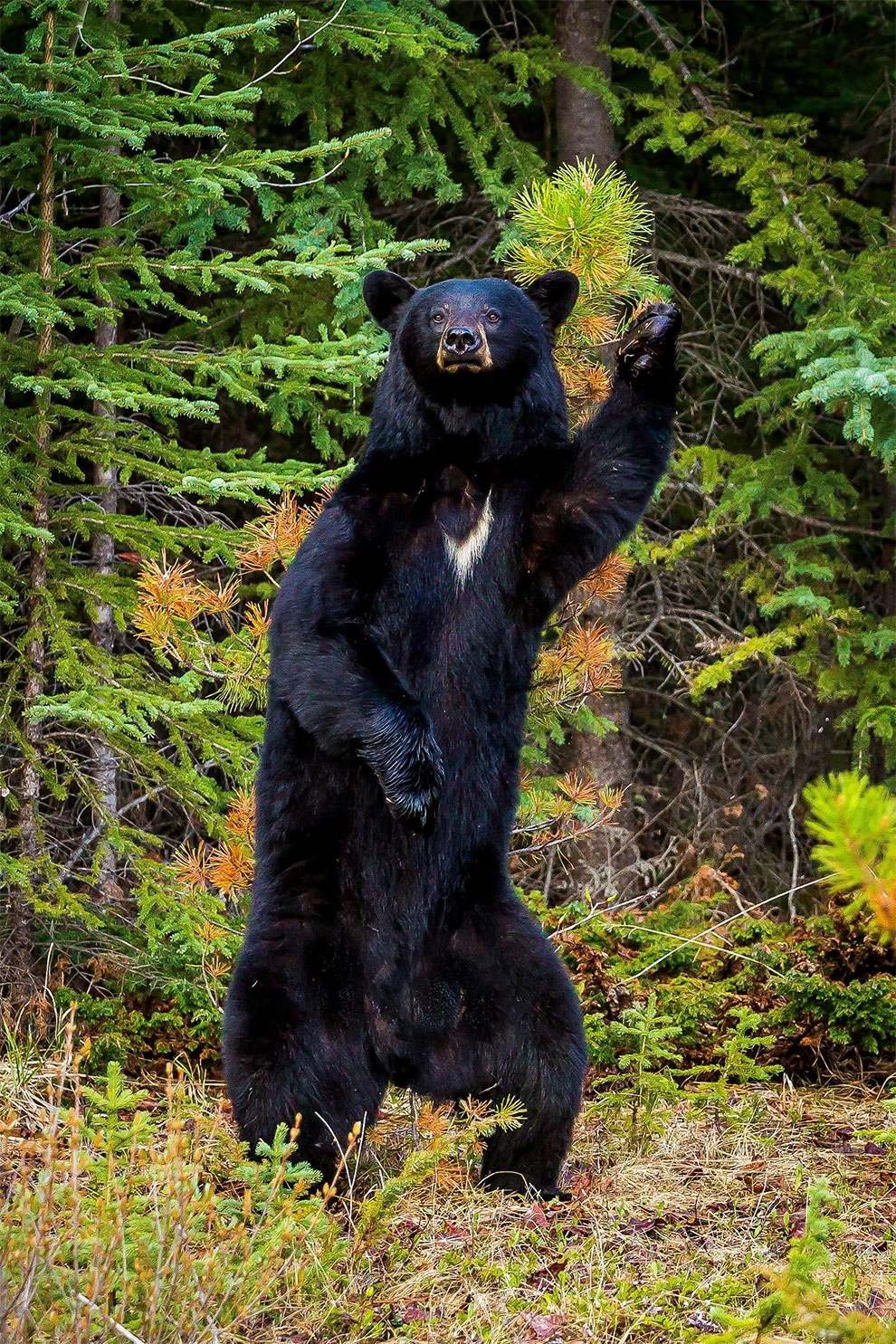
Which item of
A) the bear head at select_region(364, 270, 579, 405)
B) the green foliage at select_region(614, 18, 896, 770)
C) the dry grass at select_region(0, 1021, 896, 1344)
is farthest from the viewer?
the green foliage at select_region(614, 18, 896, 770)

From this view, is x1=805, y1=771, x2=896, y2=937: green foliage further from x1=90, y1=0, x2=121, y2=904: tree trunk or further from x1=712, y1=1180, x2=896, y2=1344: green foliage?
x1=90, y1=0, x2=121, y2=904: tree trunk

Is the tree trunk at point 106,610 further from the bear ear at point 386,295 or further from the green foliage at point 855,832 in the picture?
the green foliage at point 855,832

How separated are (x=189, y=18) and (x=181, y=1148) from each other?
598 centimetres

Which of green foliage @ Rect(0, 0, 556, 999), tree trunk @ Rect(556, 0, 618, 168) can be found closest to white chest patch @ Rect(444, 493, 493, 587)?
green foliage @ Rect(0, 0, 556, 999)

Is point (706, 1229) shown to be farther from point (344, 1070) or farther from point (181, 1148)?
point (181, 1148)

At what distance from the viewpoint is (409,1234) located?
383cm

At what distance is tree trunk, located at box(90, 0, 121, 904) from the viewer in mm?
6102

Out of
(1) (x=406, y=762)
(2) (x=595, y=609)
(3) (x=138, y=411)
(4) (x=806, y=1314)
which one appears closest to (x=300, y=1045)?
(1) (x=406, y=762)

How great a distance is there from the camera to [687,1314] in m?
3.32

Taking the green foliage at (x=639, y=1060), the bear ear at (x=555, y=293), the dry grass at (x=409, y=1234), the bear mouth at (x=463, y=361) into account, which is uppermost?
the bear ear at (x=555, y=293)

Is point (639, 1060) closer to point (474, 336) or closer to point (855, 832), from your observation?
point (474, 336)

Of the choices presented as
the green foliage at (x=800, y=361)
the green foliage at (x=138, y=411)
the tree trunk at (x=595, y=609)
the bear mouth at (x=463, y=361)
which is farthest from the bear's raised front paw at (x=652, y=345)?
the tree trunk at (x=595, y=609)

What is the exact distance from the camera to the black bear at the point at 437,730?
157 inches

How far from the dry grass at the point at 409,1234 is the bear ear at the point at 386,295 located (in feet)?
6.88
